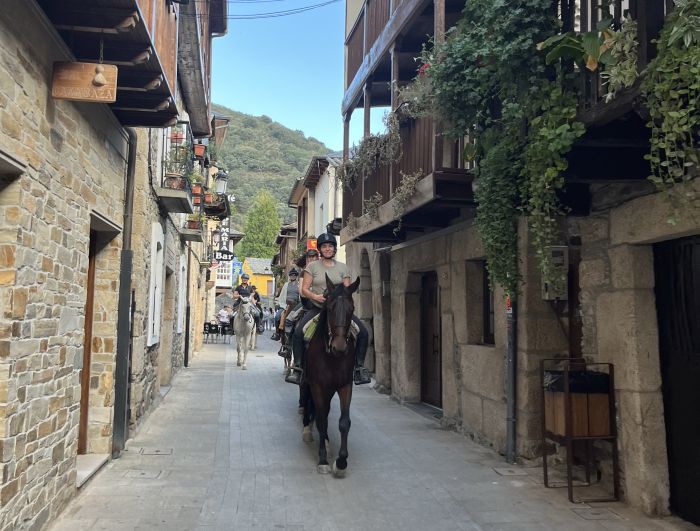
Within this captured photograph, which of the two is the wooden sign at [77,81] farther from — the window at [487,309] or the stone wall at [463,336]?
the window at [487,309]

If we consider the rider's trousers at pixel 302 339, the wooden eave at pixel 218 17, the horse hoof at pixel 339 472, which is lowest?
the horse hoof at pixel 339 472

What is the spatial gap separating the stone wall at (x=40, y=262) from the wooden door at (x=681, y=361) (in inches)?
185

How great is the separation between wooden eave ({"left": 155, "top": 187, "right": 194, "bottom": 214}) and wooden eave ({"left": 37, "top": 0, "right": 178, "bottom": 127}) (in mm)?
2731

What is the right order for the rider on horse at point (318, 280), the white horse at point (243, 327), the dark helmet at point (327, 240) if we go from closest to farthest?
1. the rider on horse at point (318, 280)
2. the dark helmet at point (327, 240)
3. the white horse at point (243, 327)

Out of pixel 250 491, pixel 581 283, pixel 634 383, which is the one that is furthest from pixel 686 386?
pixel 250 491

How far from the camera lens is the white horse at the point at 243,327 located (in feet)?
52.3

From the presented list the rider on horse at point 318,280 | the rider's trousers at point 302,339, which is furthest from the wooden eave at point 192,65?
the rider's trousers at point 302,339

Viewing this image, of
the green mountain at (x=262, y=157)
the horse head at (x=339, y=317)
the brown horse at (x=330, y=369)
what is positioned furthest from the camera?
the green mountain at (x=262, y=157)

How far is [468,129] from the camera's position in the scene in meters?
6.49

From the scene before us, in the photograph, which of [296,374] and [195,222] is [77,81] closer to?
[296,374]

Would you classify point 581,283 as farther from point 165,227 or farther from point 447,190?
point 165,227

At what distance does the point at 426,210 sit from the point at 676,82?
4.99m

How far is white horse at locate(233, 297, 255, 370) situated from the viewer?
1593 cm

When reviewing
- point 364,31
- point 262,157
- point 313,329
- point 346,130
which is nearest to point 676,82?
point 313,329
